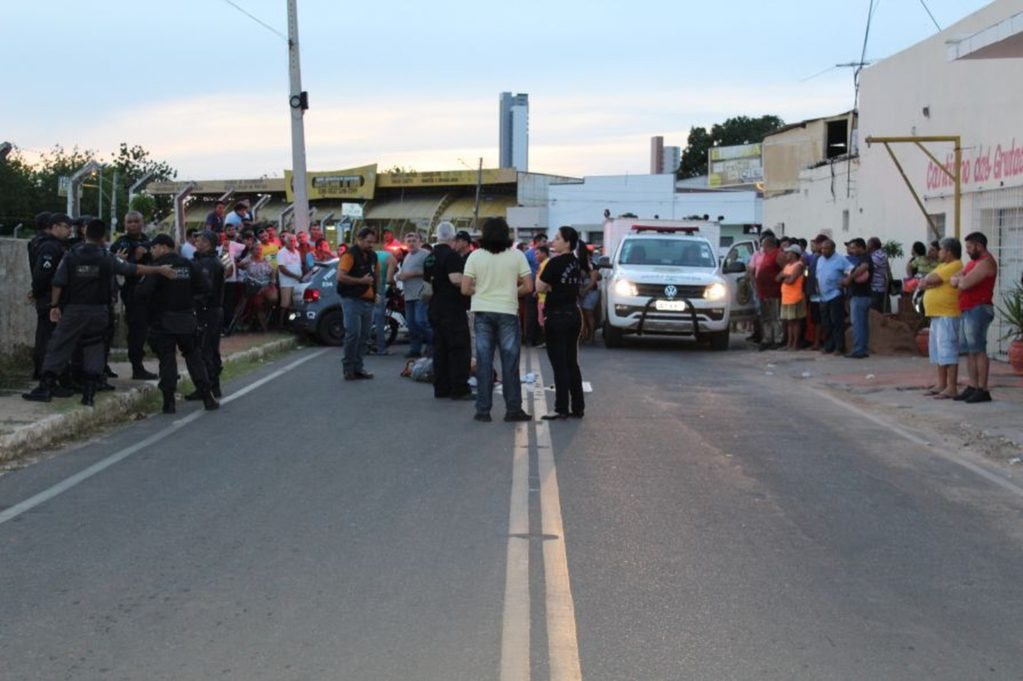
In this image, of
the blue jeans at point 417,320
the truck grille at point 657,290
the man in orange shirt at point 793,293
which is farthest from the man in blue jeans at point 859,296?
the blue jeans at point 417,320

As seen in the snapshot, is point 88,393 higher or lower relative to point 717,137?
lower

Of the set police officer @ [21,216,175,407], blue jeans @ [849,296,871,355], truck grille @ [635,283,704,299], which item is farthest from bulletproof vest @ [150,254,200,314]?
blue jeans @ [849,296,871,355]

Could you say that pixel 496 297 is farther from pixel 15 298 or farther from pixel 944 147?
pixel 944 147

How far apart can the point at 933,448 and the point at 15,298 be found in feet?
37.0

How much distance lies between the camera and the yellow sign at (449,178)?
68.8 m

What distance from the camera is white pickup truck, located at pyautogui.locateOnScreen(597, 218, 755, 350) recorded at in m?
21.6

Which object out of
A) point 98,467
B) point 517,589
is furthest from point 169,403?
point 517,589

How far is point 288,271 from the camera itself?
72.8ft

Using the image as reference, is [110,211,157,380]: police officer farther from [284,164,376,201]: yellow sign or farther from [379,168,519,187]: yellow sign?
[284,164,376,201]: yellow sign

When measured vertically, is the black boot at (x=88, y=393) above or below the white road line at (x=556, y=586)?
above

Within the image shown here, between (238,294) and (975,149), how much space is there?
495 inches

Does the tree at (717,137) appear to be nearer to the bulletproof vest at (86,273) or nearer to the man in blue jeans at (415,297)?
the man in blue jeans at (415,297)

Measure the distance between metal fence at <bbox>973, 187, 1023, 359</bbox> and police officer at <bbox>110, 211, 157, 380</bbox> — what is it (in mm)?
12349

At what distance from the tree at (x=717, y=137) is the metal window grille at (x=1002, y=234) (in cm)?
8304
